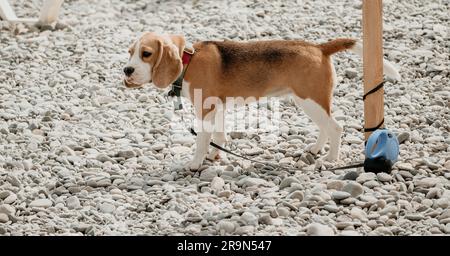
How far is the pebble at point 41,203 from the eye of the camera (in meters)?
4.88

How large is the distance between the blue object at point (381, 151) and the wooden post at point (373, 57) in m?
0.24

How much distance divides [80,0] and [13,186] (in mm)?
5742

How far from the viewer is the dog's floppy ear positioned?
5.00 metres

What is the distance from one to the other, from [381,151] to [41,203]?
88.9 inches

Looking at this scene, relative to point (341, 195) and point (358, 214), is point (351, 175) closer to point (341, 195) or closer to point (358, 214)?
point (341, 195)

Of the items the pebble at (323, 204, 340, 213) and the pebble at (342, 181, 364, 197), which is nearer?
the pebble at (323, 204, 340, 213)

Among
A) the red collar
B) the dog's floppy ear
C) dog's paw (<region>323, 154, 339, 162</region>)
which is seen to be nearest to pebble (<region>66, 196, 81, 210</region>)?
the dog's floppy ear

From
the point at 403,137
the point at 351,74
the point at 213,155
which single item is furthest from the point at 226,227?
the point at 351,74

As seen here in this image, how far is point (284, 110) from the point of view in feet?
21.7

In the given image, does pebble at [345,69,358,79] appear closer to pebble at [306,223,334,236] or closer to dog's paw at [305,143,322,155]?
dog's paw at [305,143,322,155]

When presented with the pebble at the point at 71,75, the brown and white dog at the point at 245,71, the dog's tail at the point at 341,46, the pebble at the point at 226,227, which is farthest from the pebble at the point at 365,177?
the pebble at the point at 71,75
